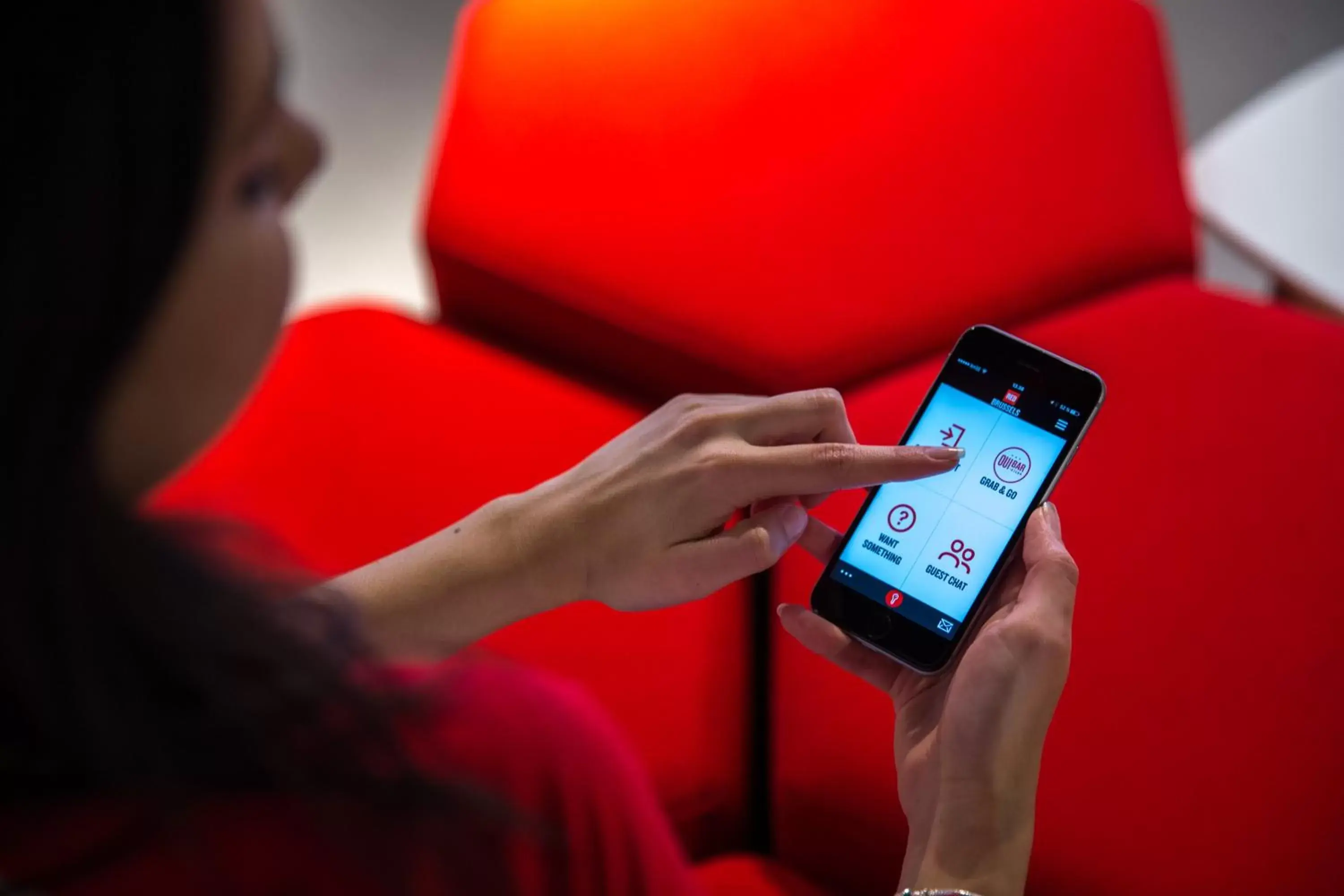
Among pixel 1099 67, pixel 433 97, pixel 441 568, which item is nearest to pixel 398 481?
pixel 441 568

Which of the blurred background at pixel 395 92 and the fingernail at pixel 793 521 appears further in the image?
the blurred background at pixel 395 92

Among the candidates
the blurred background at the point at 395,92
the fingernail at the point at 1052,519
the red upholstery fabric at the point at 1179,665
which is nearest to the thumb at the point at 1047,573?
the fingernail at the point at 1052,519

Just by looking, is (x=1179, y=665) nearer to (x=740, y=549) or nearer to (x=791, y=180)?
(x=740, y=549)

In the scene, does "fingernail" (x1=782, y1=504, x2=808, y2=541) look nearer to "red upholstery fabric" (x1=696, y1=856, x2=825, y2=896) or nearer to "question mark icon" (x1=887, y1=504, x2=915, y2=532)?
"question mark icon" (x1=887, y1=504, x2=915, y2=532)

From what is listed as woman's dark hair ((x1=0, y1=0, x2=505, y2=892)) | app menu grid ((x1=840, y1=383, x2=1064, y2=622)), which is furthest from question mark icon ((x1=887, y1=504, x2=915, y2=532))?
woman's dark hair ((x1=0, y1=0, x2=505, y2=892))

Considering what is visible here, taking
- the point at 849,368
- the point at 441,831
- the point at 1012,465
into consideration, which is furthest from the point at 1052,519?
the point at 441,831

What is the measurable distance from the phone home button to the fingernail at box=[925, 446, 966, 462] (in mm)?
114

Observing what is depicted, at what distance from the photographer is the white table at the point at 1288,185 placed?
115 cm

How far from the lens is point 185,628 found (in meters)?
0.41

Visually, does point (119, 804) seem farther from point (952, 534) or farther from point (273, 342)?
point (952, 534)

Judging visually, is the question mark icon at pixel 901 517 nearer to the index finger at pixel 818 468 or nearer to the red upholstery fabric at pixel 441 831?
the index finger at pixel 818 468

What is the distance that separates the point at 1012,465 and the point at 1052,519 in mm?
55

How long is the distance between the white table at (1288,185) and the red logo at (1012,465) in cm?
61

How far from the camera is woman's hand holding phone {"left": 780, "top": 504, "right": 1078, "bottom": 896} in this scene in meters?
0.58
